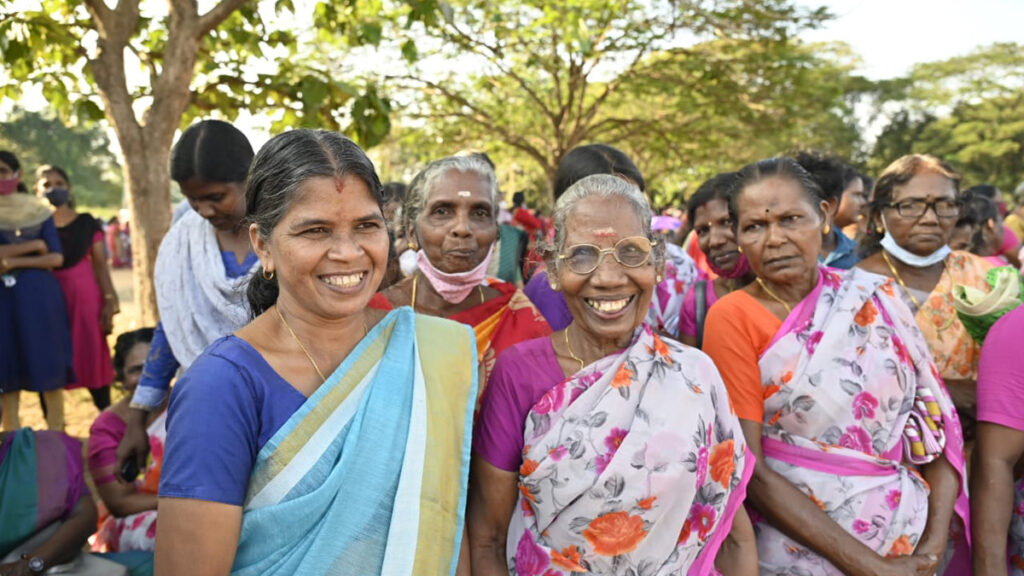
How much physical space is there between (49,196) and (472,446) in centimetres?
574

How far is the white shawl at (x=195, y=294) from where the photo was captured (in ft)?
9.12

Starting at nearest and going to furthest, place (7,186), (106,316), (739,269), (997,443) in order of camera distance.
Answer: (997,443) → (739,269) → (7,186) → (106,316)

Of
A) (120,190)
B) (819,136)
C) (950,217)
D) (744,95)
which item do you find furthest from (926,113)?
(120,190)

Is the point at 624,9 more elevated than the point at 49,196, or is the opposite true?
the point at 624,9

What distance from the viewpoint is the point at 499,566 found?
1.97 meters

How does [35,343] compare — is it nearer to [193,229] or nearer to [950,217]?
[193,229]

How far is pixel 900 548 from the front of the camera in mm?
2279

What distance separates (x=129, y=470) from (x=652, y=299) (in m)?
2.33

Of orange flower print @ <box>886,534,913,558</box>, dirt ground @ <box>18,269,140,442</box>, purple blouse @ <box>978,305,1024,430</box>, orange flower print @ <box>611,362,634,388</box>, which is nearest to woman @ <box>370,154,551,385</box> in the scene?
orange flower print @ <box>611,362,634,388</box>

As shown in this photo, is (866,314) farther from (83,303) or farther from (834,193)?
(83,303)

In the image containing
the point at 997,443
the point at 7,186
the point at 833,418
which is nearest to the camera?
the point at 833,418

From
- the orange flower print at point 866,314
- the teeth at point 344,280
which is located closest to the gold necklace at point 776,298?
the orange flower print at point 866,314

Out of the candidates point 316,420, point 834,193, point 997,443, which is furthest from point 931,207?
point 316,420

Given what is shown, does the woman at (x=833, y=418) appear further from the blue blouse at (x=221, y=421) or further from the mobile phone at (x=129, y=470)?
the mobile phone at (x=129, y=470)
